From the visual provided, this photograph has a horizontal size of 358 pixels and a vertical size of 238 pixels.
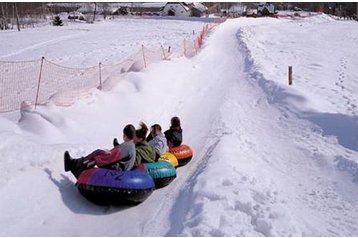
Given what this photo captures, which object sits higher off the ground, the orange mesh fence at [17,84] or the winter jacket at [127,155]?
the winter jacket at [127,155]

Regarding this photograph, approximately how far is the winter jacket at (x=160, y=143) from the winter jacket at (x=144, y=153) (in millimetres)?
453

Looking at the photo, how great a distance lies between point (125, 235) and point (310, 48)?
29.0m

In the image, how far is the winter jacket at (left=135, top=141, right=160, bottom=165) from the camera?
23.6ft

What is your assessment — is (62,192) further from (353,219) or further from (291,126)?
(291,126)

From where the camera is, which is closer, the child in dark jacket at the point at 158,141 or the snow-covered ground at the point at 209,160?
the snow-covered ground at the point at 209,160

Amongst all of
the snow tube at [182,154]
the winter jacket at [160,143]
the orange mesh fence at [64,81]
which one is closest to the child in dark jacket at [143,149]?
the winter jacket at [160,143]

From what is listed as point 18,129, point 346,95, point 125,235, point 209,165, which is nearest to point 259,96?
point 346,95

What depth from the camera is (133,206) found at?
264 inches

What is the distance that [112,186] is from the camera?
6.33 m

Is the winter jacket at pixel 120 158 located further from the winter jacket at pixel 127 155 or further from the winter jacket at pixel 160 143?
the winter jacket at pixel 160 143

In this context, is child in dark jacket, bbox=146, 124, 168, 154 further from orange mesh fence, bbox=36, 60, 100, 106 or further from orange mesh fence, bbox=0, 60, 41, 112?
orange mesh fence, bbox=0, 60, 41, 112

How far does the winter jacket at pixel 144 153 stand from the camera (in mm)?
7182

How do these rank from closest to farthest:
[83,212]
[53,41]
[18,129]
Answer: [83,212] < [18,129] < [53,41]

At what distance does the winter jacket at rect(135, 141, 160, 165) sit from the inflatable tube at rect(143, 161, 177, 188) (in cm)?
11
